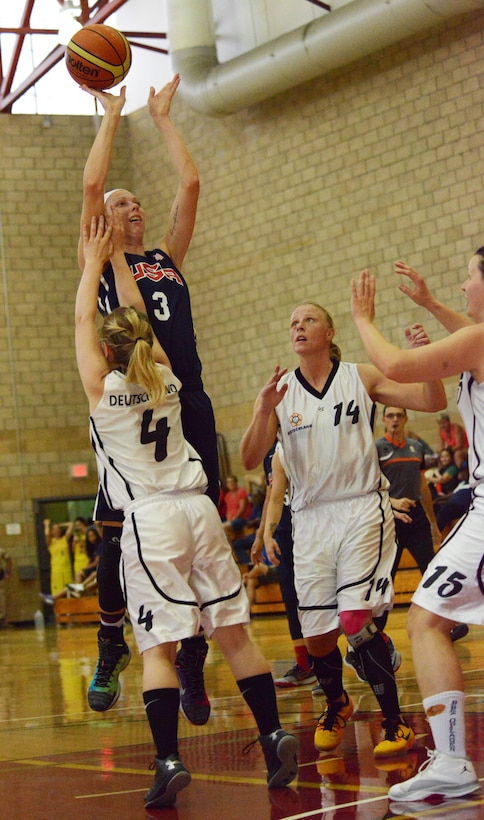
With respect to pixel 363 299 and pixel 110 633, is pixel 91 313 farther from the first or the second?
pixel 110 633

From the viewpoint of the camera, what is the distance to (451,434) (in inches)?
516

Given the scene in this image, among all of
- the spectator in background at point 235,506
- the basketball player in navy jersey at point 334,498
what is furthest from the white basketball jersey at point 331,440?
the spectator in background at point 235,506

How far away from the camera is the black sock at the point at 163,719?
3.48 m

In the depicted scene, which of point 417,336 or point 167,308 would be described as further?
point 167,308

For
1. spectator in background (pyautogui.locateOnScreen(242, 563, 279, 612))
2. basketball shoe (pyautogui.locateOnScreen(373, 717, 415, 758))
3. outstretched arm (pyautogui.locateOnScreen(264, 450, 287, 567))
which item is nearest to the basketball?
outstretched arm (pyautogui.locateOnScreen(264, 450, 287, 567))

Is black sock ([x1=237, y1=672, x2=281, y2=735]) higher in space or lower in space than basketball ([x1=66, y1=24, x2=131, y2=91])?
lower

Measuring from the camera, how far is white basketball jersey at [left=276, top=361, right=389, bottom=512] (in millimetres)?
4473

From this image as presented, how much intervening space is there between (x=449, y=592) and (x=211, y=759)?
152 cm

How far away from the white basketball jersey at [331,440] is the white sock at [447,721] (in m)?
1.30

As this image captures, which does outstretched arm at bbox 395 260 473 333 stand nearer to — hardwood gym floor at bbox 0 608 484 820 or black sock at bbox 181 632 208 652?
hardwood gym floor at bbox 0 608 484 820

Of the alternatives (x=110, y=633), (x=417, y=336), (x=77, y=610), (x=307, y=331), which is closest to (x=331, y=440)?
(x=307, y=331)

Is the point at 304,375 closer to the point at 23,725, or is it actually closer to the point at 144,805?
the point at 144,805

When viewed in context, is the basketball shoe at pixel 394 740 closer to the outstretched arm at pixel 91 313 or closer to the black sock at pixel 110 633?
the black sock at pixel 110 633

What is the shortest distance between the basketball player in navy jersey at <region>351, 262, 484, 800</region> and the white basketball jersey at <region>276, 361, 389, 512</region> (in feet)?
3.20
